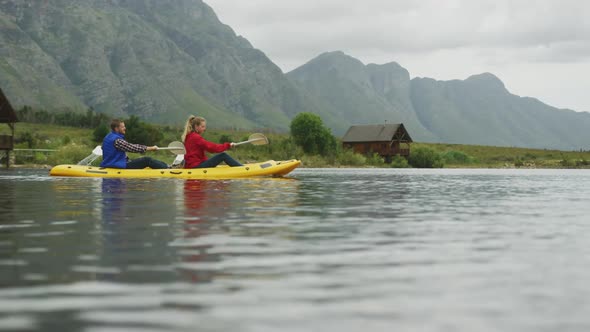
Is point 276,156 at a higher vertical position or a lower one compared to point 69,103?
lower

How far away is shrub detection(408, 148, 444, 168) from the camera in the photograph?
75000 mm

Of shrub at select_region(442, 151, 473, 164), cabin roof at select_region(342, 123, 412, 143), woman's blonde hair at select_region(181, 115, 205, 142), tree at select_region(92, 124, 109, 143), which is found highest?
cabin roof at select_region(342, 123, 412, 143)

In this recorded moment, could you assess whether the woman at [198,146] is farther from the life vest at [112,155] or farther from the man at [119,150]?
the life vest at [112,155]

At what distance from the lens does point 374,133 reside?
8831 centimetres

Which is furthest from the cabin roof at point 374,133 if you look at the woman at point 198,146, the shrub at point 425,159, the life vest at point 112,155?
the life vest at point 112,155

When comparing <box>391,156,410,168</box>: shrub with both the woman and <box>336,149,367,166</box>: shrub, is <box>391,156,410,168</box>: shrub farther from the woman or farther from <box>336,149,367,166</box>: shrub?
the woman

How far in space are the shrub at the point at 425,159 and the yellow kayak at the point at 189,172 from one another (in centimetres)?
5238

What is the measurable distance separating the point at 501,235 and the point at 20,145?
5340 cm

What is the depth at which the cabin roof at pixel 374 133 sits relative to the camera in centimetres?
8531

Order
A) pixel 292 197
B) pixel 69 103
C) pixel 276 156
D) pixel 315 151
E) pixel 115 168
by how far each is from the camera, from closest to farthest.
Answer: pixel 292 197 < pixel 115 168 < pixel 276 156 < pixel 315 151 < pixel 69 103

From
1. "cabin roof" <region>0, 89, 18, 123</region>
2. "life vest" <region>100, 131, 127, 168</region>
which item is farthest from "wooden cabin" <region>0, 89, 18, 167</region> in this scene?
"life vest" <region>100, 131, 127, 168</region>

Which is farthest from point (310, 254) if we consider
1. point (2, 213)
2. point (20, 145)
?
point (20, 145)

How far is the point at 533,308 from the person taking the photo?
4098 mm

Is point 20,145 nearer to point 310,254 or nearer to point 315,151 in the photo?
point 315,151
